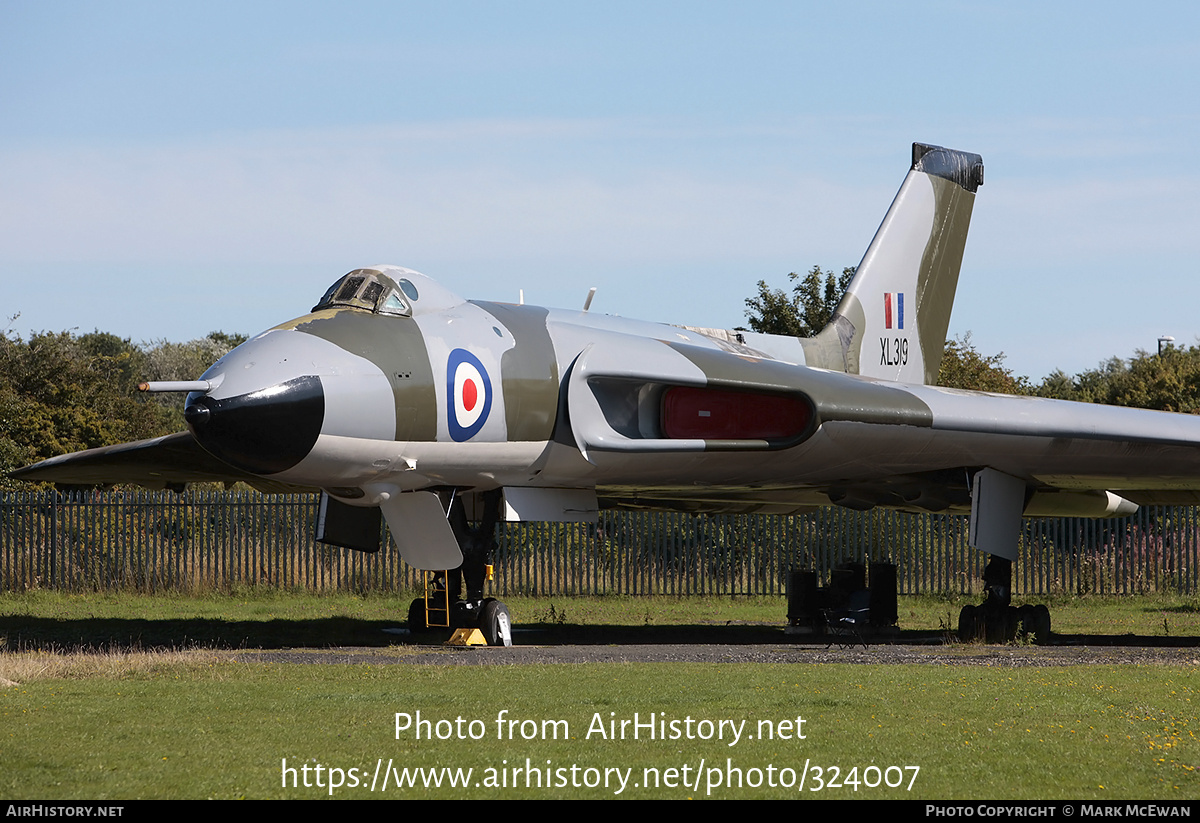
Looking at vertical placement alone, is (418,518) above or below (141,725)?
above

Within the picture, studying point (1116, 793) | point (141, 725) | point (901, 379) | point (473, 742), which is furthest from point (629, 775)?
point (901, 379)

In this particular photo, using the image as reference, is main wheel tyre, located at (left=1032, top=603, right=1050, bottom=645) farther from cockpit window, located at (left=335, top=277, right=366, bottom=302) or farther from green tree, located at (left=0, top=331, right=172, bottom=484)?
green tree, located at (left=0, top=331, right=172, bottom=484)

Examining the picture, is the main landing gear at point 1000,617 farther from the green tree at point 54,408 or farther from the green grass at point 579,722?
the green tree at point 54,408

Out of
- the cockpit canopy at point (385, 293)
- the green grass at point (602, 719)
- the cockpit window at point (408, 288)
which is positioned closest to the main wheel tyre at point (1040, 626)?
the green grass at point (602, 719)

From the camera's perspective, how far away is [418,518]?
12.9m

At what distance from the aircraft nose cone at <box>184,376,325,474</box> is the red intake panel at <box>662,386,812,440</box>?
4.14 metres

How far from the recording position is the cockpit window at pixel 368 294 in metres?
12.2

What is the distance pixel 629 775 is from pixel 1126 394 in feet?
136

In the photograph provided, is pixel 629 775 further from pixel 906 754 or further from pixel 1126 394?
pixel 1126 394

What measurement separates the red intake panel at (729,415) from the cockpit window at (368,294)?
308 cm

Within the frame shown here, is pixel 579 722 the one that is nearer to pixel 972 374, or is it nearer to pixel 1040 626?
pixel 1040 626

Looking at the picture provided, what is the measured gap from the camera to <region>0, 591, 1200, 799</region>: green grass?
20.0ft

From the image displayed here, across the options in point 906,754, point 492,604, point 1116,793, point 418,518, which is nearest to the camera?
point 1116,793

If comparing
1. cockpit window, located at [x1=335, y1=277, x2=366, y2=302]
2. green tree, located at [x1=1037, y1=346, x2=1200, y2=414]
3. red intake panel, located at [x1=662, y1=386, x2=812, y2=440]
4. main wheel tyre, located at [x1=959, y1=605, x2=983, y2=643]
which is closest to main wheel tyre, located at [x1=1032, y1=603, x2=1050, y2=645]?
main wheel tyre, located at [x1=959, y1=605, x2=983, y2=643]
